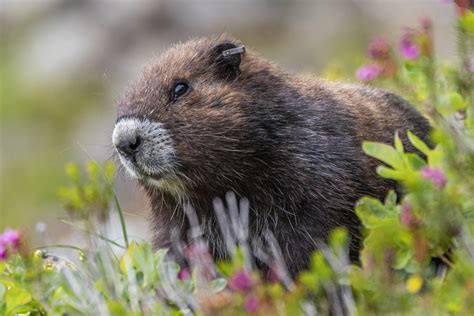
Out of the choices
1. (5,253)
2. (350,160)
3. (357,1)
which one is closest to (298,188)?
(350,160)

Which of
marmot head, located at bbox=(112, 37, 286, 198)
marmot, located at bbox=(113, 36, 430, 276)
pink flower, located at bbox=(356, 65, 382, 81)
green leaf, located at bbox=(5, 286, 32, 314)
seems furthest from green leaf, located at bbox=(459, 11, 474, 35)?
pink flower, located at bbox=(356, 65, 382, 81)

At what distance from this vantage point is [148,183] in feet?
17.1

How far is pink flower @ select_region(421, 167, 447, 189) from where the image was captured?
3.53 m

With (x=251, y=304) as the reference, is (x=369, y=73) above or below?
below

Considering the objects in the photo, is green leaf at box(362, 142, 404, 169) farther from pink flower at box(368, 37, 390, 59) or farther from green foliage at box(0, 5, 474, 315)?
pink flower at box(368, 37, 390, 59)

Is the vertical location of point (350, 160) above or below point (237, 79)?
below

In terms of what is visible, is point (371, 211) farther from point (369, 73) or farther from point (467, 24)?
point (369, 73)

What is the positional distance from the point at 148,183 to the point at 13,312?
4.03 ft

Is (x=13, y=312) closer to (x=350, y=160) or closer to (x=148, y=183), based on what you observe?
(x=148, y=183)

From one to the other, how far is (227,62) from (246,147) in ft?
1.88

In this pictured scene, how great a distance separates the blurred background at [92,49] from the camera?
16.0 metres

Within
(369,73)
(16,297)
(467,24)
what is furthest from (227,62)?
(467,24)

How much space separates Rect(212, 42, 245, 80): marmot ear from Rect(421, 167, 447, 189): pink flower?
80.7 inches

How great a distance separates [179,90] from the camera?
5.34m
